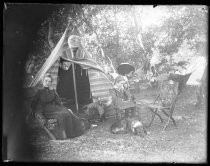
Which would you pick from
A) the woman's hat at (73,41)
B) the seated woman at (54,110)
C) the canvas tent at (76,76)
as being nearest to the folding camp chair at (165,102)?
the canvas tent at (76,76)

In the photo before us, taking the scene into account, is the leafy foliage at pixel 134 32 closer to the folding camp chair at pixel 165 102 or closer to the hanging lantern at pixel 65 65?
the hanging lantern at pixel 65 65

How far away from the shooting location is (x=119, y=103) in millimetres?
6215

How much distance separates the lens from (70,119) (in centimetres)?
608

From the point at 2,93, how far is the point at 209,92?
4618 millimetres

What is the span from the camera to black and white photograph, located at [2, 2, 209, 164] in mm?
6020

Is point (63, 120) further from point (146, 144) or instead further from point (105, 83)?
point (146, 144)

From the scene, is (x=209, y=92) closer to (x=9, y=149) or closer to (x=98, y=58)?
(x=98, y=58)

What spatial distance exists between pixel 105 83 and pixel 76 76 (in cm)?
67

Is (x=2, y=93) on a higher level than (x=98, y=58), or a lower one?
lower

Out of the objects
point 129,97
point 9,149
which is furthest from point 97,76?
point 9,149

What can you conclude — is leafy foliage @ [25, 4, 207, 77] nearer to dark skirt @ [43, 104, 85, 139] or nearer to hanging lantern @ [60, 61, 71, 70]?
hanging lantern @ [60, 61, 71, 70]

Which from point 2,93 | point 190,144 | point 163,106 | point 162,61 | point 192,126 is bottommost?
point 190,144

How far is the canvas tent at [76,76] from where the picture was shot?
20.0ft

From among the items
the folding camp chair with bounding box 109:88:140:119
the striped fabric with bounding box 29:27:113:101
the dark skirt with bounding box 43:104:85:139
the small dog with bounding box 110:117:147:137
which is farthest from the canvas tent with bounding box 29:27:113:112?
the small dog with bounding box 110:117:147:137
